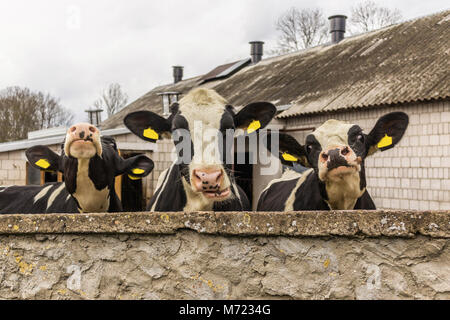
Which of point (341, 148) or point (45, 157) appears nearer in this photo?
point (341, 148)

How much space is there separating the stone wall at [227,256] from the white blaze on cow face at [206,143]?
58.6 inches

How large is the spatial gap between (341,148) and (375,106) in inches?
300

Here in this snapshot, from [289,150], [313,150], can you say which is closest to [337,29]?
[289,150]

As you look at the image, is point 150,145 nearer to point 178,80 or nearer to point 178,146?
point 178,146

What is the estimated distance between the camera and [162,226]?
2.70 meters

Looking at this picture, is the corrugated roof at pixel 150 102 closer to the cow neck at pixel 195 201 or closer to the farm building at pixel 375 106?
the farm building at pixel 375 106

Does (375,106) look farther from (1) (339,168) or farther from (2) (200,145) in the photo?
(2) (200,145)

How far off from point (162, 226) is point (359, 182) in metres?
2.51

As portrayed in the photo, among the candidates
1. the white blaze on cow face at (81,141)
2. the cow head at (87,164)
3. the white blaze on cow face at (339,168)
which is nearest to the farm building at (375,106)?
the cow head at (87,164)

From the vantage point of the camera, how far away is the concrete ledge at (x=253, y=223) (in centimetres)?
248

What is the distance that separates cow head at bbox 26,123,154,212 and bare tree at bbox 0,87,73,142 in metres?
27.5

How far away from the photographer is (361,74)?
14.0 metres

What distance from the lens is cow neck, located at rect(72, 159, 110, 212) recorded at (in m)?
4.86

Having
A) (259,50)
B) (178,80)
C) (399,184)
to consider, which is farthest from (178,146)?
(178,80)
